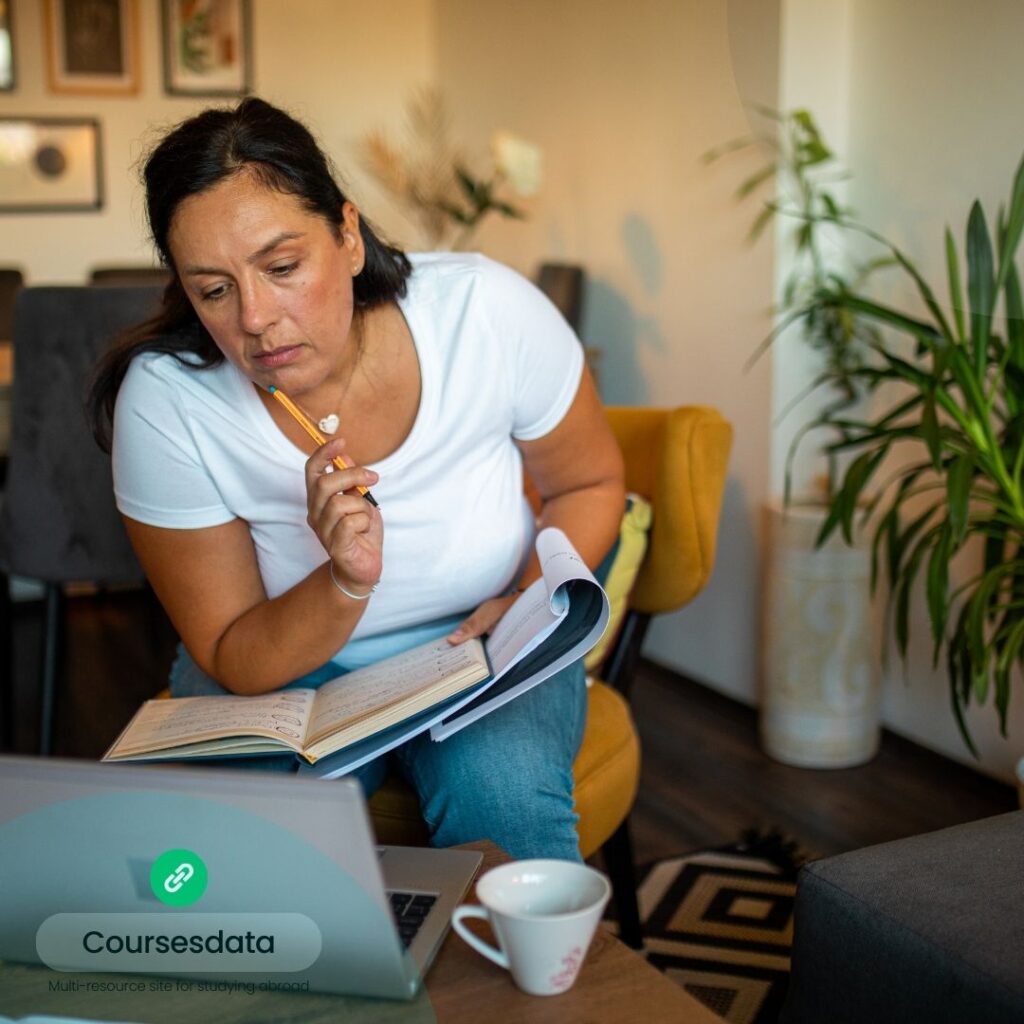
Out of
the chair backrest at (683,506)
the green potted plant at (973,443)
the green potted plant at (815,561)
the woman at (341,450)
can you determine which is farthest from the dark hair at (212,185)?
the green potted plant at (815,561)

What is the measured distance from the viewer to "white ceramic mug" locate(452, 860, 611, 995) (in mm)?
774

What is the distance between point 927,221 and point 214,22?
2.96 metres

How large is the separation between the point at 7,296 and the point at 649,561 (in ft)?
8.00

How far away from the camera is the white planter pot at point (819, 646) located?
2.42 m

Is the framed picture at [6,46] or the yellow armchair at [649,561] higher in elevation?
the framed picture at [6,46]

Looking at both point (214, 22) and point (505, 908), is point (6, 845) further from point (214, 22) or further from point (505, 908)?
point (214, 22)

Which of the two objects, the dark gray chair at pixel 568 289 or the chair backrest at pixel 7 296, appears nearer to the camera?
the dark gray chair at pixel 568 289

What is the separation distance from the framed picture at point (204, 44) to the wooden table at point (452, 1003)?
3916 millimetres

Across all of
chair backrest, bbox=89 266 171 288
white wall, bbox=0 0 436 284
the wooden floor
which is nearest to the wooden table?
the wooden floor

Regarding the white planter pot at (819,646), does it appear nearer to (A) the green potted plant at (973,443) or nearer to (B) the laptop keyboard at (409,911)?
(A) the green potted plant at (973,443)

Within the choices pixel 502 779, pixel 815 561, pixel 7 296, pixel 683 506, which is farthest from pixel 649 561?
pixel 7 296

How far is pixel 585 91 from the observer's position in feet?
10.6

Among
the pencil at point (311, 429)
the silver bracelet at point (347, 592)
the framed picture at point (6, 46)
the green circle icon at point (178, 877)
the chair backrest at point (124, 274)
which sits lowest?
the green circle icon at point (178, 877)

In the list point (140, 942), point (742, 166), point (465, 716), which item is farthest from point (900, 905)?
point (742, 166)
